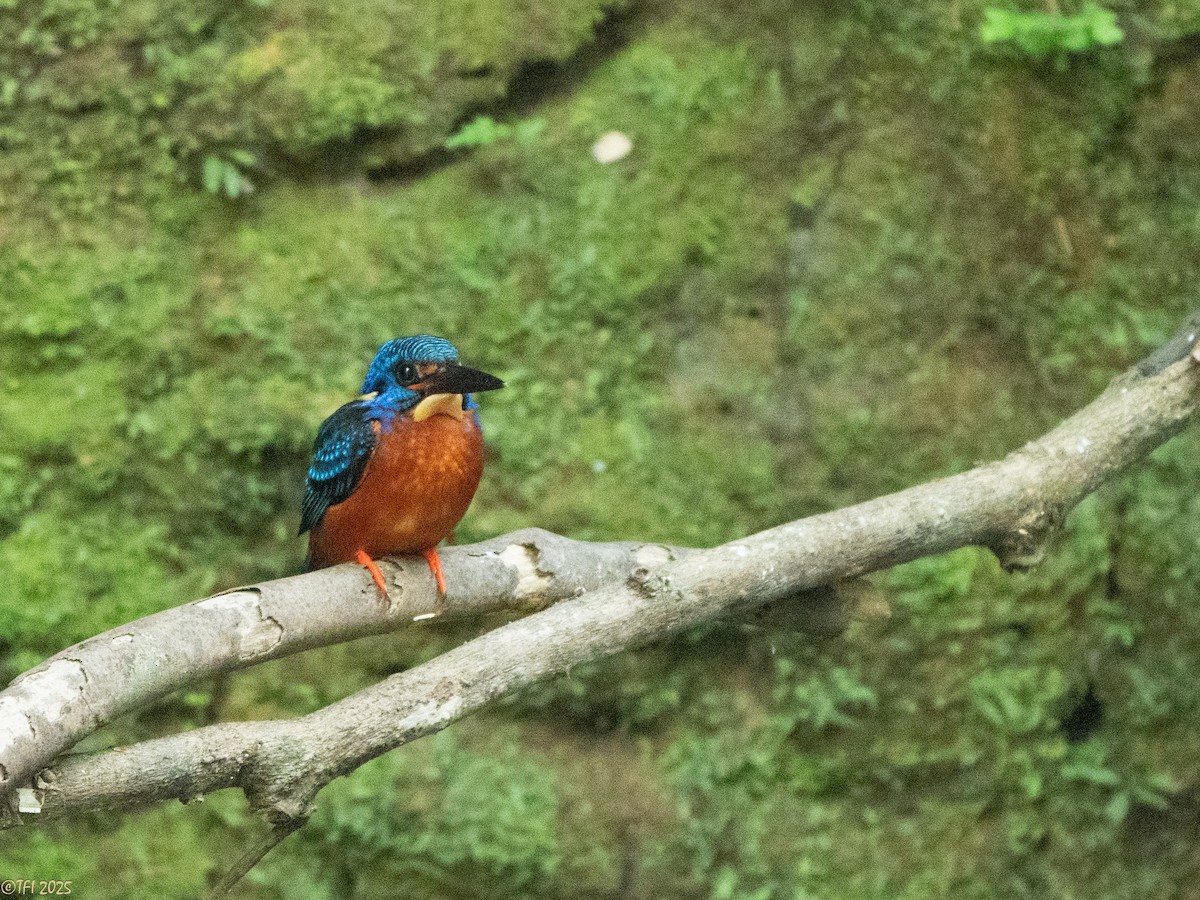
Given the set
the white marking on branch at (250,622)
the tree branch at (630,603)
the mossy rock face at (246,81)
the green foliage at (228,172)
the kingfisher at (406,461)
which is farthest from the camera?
the green foliage at (228,172)

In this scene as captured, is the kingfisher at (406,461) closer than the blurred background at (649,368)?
Yes

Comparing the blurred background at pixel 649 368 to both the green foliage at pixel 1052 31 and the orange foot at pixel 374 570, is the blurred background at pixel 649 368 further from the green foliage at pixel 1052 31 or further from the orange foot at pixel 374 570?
the orange foot at pixel 374 570

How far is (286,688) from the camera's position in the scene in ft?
13.9

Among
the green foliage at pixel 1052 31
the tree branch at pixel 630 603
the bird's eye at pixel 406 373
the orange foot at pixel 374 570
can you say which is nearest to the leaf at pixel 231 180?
the bird's eye at pixel 406 373

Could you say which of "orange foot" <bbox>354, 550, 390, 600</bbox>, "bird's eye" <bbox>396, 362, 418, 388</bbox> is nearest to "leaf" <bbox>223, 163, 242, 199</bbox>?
"bird's eye" <bbox>396, 362, 418, 388</bbox>

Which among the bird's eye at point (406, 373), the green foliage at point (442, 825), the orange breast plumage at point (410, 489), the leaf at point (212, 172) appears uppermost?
the bird's eye at point (406, 373)

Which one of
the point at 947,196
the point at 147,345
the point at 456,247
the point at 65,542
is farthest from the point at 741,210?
the point at 65,542

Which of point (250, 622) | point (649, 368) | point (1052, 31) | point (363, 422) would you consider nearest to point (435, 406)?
point (363, 422)

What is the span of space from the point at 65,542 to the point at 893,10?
342 cm

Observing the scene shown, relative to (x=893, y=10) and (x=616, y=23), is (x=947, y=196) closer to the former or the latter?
(x=893, y=10)

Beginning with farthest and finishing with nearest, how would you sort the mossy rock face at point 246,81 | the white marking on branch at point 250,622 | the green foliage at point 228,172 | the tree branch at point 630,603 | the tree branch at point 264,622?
the green foliage at point 228,172
the mossy rock face at point 246,81
the white marking on branch at point 250,622
the tree branch at point 630,603
the tree branch at point 264,622

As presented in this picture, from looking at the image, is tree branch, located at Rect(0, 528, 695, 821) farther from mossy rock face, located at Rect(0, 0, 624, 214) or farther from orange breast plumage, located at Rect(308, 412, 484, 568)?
mossy rock face, located at Rect(0, 0, 624, 214)

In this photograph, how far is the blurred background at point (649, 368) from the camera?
425cm

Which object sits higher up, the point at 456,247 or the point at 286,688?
the point at 456,247
